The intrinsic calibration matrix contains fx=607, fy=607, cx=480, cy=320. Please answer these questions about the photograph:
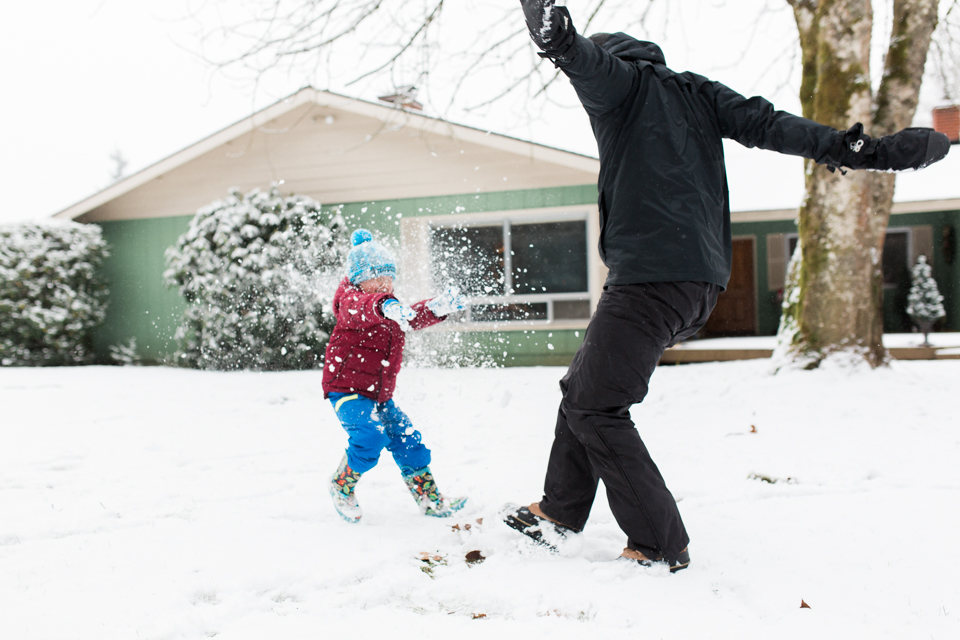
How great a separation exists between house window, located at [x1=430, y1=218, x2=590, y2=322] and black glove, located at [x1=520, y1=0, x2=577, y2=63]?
7752 millimetres

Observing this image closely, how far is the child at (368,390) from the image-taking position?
107 inches

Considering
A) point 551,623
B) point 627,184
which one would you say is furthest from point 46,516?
point 627,184

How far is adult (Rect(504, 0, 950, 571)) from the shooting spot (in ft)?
6.57

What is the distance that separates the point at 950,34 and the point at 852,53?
4.13 metres

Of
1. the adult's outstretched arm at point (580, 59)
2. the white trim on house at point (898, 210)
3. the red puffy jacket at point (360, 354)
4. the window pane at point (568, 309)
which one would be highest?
the white trim on house at point (898, 210)

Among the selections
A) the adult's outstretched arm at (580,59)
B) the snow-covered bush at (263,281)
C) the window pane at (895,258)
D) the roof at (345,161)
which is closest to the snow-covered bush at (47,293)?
the roof at (345,161)

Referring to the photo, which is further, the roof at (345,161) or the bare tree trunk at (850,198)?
the roof at (345,161)

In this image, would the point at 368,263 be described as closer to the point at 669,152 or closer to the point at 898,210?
the point at 669,152

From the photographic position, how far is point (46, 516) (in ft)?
9.46

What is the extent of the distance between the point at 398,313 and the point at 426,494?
0.92m

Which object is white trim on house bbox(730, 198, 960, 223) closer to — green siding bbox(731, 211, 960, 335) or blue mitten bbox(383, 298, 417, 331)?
green siding bbox(731, 211, 960, 335)

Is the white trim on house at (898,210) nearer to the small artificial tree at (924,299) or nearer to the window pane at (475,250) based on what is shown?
the small artificial tree at (924,299)

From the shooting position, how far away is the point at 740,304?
44.4 ft

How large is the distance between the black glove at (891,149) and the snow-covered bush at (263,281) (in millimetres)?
7502
